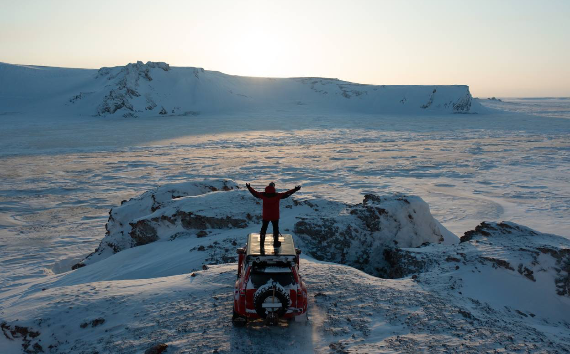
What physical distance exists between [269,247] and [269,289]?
747mm

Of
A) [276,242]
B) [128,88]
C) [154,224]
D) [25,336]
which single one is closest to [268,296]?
[276,242]

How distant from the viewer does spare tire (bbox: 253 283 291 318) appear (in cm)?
507

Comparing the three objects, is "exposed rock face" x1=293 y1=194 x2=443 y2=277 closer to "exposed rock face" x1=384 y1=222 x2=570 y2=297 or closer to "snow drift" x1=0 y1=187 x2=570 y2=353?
"snow drift" x1=0 y1=187 x2=570 y2=353

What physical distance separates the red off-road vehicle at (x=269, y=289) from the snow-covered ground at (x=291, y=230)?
1.02 ft

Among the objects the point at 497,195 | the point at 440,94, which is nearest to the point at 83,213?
the point at 497,195

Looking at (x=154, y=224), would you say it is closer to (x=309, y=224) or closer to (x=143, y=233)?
(x=143, y=233)

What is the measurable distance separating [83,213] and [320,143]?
22059 millimetres

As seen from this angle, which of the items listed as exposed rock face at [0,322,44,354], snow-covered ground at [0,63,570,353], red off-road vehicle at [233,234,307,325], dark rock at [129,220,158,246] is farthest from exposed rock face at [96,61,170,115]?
red off-road vehicle at [233,234,307,325]

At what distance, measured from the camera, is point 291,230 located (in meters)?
9.68

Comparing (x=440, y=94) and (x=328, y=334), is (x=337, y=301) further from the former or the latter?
(x=440, y=94)

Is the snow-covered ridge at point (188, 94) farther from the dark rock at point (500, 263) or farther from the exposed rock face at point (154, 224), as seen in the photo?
the dark rock at point (500, 263)

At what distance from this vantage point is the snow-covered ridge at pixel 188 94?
2527 inches

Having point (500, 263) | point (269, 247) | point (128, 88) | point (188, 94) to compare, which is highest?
point (128, 88)

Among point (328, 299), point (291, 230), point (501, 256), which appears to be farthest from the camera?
point (291, 230)
